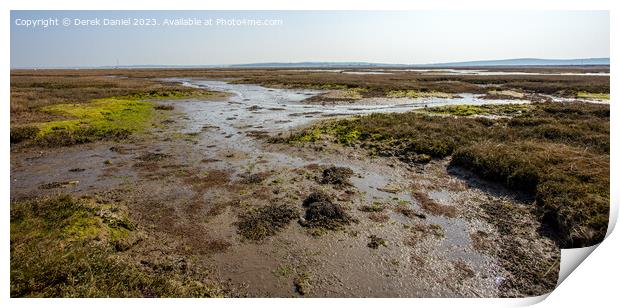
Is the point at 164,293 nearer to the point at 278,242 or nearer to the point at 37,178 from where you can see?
the point at 278,242

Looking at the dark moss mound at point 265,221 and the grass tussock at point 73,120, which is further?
the grass tussock at point 73,120

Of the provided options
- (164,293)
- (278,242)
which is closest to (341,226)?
(278,242)

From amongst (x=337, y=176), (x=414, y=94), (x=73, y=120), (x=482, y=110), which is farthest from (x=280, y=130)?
(x=414, y=94)

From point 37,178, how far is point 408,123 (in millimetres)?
21215

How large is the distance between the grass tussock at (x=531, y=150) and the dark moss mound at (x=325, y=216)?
20.4 feet

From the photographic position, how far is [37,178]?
553 inches

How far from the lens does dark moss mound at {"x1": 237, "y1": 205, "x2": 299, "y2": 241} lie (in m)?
9.73

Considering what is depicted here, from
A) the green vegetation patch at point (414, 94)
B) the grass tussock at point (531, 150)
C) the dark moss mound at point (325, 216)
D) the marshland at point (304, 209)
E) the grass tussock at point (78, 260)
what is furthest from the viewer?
the green vegetation patch at point (414, 94)

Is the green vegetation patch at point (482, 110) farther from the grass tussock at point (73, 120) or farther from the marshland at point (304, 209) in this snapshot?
the grass tussock at point (73, 120)

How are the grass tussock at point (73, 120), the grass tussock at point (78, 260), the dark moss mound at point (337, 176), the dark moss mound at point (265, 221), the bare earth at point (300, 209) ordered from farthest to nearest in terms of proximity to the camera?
the grass tussock at point (73, 120), the dark moss mound at point (337, 176), the dark moss mound at point (265, 221), the bare earth at point (300, 209), the grass tussock at point (78, 260)

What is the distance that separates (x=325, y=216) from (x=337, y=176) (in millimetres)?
4076

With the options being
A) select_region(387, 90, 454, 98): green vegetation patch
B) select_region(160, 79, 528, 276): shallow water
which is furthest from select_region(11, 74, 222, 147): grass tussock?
select_region(387, 90, 454, 98): green vegetation patch

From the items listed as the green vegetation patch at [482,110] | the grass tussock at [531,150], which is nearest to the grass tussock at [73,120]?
the grass tussock at [531,150]

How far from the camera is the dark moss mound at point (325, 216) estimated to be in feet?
33.8
